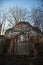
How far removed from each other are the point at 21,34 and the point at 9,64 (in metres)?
11.0

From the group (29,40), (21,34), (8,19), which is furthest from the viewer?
(8,19)

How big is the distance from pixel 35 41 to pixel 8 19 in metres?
8.17

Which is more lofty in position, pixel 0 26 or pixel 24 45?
pixel 0 26

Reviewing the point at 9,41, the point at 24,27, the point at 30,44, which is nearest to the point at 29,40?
the point at 30,44

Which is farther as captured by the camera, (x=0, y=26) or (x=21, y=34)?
(x=0, y=26)

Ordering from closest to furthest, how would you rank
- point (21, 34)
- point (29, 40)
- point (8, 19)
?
point (29, 40), point (21, 34), point (8, 19)

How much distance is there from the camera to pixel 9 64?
48.7 feet

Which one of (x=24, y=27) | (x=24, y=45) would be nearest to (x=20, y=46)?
(x=24, y=45)

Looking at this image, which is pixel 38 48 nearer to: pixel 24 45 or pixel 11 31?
pixel 24 45

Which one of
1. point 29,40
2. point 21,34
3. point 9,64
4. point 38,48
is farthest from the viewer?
point 21,34

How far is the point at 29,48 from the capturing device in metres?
21.3

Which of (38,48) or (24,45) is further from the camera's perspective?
(24,45)

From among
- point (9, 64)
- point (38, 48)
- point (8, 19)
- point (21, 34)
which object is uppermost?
point (8, 19)

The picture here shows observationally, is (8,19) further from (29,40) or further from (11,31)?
(29,40)
